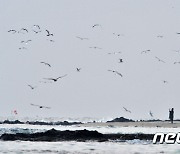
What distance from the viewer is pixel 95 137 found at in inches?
3844

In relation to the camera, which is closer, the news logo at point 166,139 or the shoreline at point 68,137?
the news logo at point 166,139

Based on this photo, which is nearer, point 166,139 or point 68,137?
point 166,139

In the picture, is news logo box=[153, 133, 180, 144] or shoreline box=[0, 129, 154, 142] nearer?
news logo box=[153, 133, 180, 144]

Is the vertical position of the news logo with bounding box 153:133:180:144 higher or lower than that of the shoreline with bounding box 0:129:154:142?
lower

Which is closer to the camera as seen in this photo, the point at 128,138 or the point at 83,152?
the point at 83,152

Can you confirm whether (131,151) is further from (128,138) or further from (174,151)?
(128,138)

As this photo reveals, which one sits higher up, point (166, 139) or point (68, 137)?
point (68, 137)

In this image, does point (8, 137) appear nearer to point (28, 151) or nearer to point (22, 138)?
point (22, 138)

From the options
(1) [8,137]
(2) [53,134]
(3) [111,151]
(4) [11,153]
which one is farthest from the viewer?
(2) [53,134]

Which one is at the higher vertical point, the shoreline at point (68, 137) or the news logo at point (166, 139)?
the shoreline at point (68, 137)

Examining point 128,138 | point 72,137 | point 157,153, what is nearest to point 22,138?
point 72,137

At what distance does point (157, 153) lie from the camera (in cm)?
6384

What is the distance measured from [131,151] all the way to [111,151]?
217 cm

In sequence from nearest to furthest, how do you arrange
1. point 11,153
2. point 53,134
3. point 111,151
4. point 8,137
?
point 11,153
point 111,151
point 8,137
point 53,134
